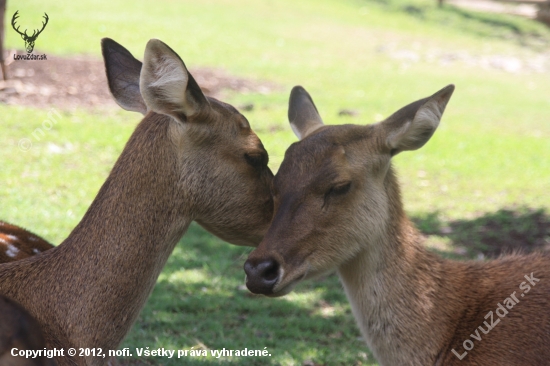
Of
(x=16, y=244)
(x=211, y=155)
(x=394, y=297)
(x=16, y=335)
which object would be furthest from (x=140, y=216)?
(x=394, y=297)

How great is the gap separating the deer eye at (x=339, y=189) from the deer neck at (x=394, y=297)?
0.31 metres

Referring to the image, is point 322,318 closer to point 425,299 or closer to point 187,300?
point 187,300

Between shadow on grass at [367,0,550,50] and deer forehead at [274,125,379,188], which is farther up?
deer forehead at [274,125,379,188]

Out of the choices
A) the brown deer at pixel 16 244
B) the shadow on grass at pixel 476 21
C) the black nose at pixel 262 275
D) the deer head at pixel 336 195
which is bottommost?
the shadow on grass at pixel 476 21

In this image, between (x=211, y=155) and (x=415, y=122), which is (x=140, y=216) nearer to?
(x=211, y=155)

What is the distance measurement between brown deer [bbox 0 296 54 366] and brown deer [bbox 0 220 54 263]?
127cm

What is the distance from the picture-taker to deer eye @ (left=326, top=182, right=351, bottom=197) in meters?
3.65

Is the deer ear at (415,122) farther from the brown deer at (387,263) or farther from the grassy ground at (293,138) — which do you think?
the grassy ground at (293,138)

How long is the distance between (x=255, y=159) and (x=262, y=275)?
2.26 ft

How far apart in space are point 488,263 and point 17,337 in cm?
266

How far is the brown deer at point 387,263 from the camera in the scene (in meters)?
3.56

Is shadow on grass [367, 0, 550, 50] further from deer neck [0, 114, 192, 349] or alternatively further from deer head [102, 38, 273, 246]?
deer neck [0, 114, 192, 349]

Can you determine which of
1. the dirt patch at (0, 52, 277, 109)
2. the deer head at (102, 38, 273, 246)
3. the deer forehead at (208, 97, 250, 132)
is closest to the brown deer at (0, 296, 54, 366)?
the deer head at (102, 38, 273, 246)

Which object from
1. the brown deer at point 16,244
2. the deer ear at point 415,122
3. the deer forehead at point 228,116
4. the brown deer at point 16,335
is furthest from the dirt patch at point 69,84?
the brown deer at point 16,335
